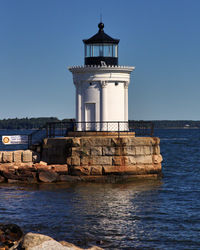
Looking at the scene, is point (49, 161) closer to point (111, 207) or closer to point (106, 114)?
point (106, 114)

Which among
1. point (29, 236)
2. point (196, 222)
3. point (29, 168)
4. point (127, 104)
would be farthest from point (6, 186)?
point (29, 236)

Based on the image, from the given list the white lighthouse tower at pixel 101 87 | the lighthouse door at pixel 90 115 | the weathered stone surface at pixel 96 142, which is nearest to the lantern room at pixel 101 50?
the white lighthouse tower at pixel 101 87

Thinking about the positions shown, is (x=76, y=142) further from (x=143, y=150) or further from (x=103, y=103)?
(x=143, y=150)

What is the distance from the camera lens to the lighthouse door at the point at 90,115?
26.1 metres

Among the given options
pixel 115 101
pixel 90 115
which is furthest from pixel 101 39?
pixel 90 115

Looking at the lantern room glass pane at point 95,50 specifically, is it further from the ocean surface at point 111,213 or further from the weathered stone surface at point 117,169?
the ocean surface at point 111,213

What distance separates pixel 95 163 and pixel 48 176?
92.3 inches

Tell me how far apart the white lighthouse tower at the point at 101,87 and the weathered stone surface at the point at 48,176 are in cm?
341

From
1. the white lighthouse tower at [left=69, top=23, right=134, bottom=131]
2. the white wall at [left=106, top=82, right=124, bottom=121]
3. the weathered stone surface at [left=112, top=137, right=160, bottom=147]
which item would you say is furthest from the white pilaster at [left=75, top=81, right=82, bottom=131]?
the weathered stone surface at [left=112, top=137, right=160, bottom=147]

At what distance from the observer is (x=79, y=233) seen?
15.3 metres

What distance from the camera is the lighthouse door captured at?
26.1 metres

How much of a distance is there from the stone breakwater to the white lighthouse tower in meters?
2.01

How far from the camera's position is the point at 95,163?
23.8 m

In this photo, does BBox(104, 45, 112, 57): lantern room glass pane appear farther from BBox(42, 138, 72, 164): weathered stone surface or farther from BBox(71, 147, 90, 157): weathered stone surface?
BBox(71, 147, 90, 157): weathered stone surface
